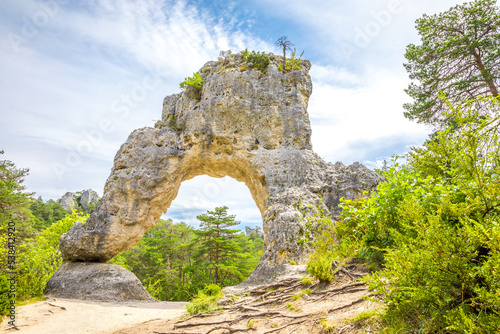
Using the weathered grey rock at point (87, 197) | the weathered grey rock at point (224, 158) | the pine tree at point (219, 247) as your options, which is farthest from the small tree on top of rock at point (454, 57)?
the weathered grey rock at point (87, 197)

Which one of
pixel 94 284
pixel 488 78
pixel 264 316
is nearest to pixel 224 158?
pixel 94 284

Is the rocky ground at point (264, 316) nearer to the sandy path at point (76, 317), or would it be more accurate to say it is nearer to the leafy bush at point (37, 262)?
the sandy path at point (76, 317)

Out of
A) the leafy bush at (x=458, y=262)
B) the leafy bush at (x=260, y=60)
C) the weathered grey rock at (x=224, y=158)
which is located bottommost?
the leafy bush at (x=458, y=262)

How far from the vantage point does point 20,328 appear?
766 cm

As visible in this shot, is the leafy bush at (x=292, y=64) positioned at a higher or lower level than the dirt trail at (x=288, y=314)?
higher

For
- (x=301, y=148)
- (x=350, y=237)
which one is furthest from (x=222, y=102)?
(x=350, y=237)

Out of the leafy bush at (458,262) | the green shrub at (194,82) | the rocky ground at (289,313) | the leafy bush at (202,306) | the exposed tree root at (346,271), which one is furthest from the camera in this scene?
the green shrub at (194,82)

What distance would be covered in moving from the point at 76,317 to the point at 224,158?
918 centimetres

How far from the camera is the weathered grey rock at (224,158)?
13547 millimetres

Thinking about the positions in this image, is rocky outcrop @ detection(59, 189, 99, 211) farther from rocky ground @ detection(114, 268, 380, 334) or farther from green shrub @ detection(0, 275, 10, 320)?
rocky ground @ detection(114, 268, 380, 334)

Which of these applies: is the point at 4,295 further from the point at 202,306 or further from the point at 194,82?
the point at 194,82

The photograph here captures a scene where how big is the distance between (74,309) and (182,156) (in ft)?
26.9

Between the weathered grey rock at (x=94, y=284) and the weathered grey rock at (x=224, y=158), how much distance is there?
76 centimetres

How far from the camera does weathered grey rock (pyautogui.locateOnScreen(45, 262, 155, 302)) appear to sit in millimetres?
12133
